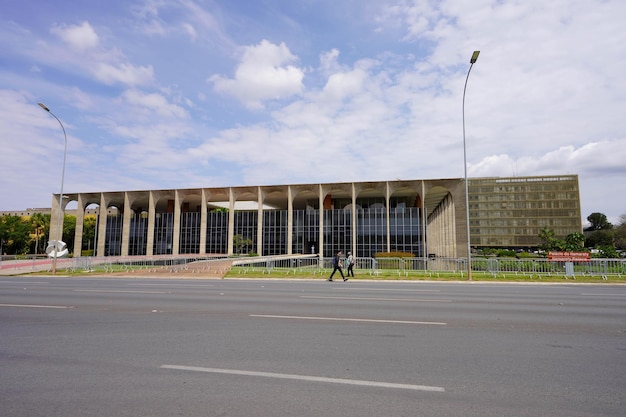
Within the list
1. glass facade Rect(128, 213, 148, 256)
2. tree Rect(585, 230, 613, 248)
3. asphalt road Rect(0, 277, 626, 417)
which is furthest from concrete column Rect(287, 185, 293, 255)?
tree Rect(585, 230, 613, 248)

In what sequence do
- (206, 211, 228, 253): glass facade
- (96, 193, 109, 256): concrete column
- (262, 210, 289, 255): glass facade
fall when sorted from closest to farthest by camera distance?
(262, 210, 289, 255): glass facade → (206, 211, 228, 253): glass facade → (96, 193, 109, 256): concrete column

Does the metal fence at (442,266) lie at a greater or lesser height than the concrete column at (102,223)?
lesser

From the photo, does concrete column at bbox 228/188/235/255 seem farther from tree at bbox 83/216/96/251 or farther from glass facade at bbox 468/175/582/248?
glass facade at bbox 468/175/582/248

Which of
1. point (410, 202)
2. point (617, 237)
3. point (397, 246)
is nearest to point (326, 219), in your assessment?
point (397, 246)

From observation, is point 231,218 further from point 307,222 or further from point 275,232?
point 307,222

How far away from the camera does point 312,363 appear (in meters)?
5.21

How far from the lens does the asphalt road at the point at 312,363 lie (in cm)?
384

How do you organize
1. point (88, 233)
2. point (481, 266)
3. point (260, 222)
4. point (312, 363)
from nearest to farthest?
1. point (312, 363)
2. point (481, 266)
3. point (260, 222)
4. point (88, 233)

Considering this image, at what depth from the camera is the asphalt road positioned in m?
3.84

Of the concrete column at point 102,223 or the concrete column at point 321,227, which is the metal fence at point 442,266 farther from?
the concrete column at point 102,223

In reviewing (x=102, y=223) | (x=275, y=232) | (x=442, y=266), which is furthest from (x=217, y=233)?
(x=442, y=266)

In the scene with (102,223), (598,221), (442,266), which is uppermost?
(598,221)

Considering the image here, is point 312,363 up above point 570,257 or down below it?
below

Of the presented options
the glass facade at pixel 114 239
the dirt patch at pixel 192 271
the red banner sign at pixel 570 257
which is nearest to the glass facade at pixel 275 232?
the glass facade at pixel 114 239
